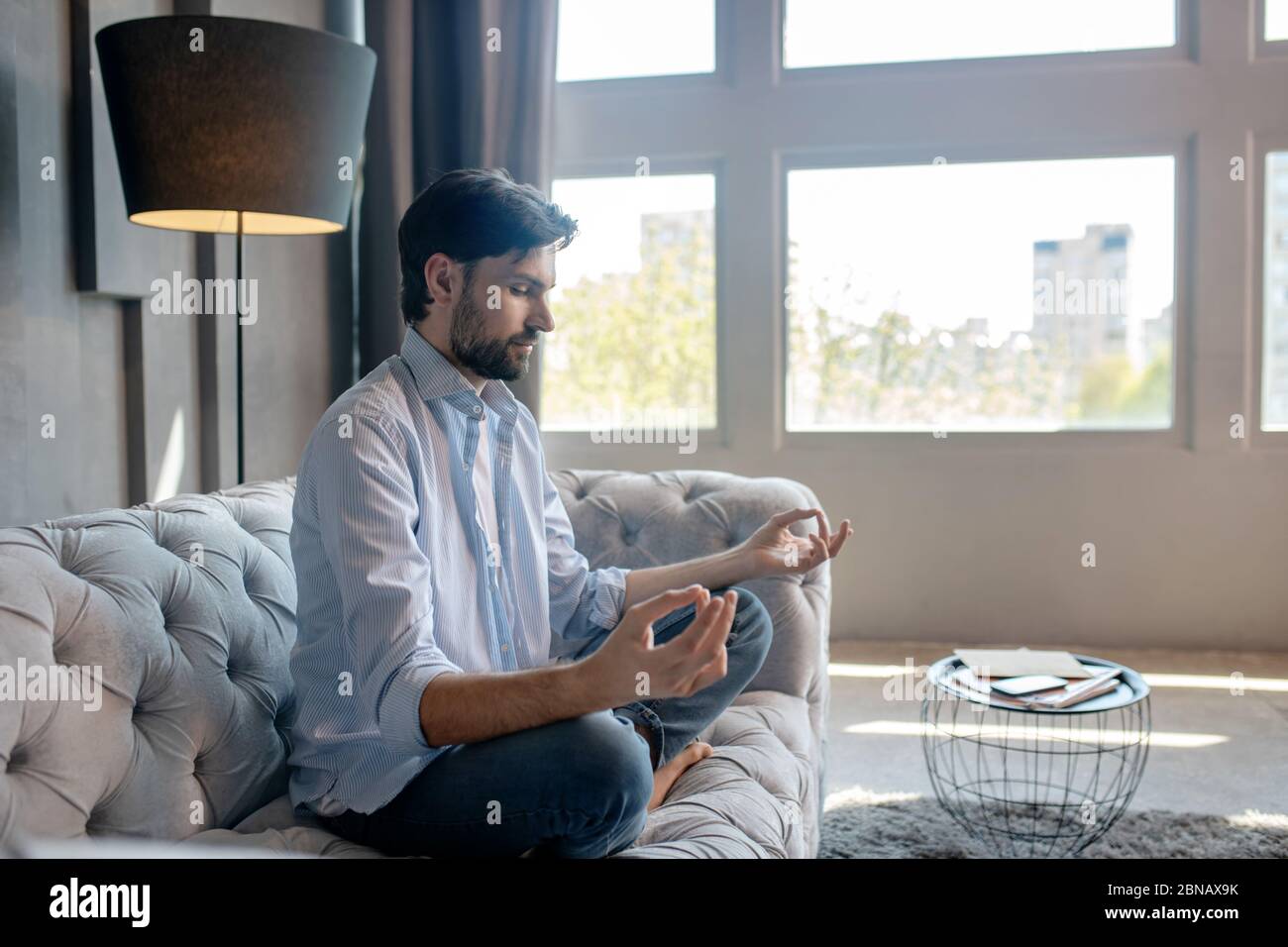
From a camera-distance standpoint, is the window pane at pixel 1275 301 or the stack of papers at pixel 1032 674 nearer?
the stack of papers at pixel 1032 674

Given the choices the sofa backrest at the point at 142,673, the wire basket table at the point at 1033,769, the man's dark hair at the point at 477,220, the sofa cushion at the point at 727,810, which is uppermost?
the man's dark hair at the point at 477,220

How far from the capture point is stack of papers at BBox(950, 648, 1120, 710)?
1903 millimetres

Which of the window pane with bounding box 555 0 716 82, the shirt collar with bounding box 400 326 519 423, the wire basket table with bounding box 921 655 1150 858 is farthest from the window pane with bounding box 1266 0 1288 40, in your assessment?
the shirt collar with bounding box 400 326 519 423

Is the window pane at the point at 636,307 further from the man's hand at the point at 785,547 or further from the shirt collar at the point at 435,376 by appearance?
the shirt collar at the point at 435,376

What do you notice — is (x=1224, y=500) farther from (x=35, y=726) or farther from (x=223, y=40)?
(x=35, y=726)

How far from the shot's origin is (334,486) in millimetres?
1269

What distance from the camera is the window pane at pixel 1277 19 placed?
353cm

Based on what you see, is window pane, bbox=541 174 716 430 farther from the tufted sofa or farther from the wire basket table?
the tufted sofa

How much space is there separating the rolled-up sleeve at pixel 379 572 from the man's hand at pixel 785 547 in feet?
1.85

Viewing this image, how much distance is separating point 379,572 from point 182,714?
0.92 feet

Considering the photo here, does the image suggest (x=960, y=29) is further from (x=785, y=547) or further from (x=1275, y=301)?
(x=785, y=547)

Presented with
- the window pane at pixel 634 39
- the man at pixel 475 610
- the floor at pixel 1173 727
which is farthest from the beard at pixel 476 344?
the window pane at pixel 634 39
